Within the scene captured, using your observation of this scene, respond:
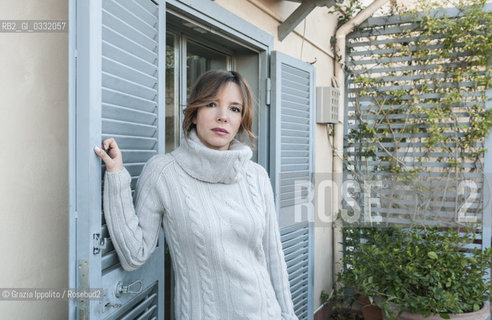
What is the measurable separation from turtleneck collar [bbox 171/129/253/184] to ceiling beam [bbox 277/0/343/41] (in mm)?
1830

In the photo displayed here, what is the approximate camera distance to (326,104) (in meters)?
3.72

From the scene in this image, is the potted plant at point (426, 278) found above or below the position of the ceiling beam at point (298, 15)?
below

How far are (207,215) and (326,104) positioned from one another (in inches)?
99.3

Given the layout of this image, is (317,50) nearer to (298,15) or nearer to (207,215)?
(298,15)

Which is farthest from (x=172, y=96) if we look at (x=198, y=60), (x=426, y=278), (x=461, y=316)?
(x=461, y=316)

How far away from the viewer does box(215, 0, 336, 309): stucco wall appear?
9.82ft

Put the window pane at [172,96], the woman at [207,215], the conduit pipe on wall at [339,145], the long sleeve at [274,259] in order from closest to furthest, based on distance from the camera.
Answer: the woman at [207,215] → the long sleeve at [274,259] → the window pane at [172,96] → the conduit pipe on wall at [339,145]

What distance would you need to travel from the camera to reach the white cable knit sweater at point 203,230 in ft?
4.58

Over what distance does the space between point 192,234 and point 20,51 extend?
0.77m

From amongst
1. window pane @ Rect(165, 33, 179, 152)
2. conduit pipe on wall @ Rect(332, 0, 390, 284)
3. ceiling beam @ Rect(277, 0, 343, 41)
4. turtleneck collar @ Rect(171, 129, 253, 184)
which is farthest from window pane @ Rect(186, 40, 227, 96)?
conduit pipe on wall @ Rect(332, 0, 390, 284)

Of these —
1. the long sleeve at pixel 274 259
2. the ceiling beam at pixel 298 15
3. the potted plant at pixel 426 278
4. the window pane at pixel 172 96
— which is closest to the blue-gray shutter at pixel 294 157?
the ceiling beam at pixel 298 15

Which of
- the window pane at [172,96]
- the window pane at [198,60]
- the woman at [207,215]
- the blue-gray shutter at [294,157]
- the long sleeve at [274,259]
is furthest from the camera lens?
the blue-gray shutter at [294,157]

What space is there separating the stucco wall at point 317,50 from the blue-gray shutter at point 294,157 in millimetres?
246

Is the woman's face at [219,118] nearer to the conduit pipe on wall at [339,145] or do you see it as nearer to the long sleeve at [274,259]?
the long sleeve at [274,259]
